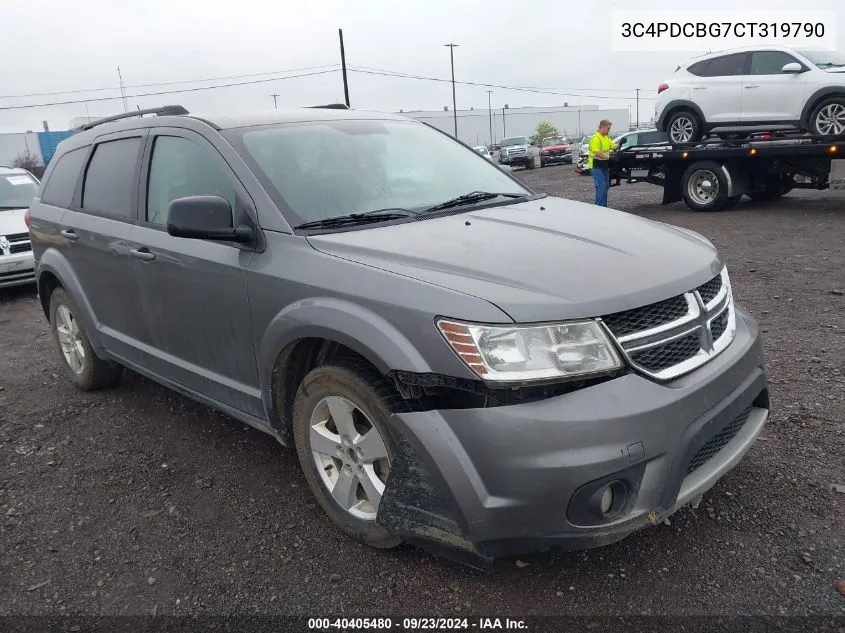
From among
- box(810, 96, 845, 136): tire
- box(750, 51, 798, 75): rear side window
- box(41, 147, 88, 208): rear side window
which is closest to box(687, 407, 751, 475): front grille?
box(41, 147, 88, 208): rear side window

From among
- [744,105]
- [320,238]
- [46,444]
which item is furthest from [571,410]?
[744,105]

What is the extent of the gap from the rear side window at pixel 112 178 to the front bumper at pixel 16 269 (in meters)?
4.49

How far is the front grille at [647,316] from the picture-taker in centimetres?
219

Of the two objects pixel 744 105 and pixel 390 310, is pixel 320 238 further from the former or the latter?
pixel 744 105

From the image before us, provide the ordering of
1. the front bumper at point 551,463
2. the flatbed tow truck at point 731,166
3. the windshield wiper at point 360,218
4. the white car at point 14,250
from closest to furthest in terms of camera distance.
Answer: the front bumper at point 551,463 < the windshield wiper at point 360,218 < the white car at point 14,250 < the flatbed tow truck at point 731,166

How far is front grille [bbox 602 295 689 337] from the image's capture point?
2.19 m

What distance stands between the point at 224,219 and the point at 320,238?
0.42 m

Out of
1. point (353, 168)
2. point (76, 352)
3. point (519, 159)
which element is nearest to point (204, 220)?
point (353, 168)

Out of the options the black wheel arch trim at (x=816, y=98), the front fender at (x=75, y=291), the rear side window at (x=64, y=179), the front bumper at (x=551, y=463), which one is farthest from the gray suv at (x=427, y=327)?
the black wheel arch trim at (x=816, y=98)

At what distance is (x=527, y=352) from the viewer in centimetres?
211

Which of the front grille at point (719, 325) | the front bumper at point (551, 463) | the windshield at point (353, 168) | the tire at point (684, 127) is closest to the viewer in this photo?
the front bumper at point (551, 463)

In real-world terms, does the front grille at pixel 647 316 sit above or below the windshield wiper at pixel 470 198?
below

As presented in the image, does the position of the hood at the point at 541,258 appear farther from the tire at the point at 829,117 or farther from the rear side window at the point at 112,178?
the tire at the point at 829,117

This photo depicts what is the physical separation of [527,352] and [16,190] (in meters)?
9.21
